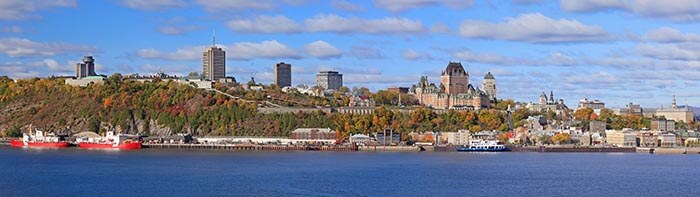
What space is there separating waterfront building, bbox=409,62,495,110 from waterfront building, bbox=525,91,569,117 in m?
6.20

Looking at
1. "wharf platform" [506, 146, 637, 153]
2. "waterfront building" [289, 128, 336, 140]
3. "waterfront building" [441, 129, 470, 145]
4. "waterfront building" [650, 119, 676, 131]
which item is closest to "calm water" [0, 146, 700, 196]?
"wharf platform" [506, 146, 637, 153]

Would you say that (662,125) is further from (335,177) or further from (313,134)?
(335,177)

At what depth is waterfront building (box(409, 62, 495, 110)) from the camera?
444 ft

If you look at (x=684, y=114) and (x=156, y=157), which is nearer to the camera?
(x=156, y=157)

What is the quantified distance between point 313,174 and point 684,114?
100.0 m

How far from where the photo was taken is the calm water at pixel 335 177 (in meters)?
45.2

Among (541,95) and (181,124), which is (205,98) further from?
(541,95)

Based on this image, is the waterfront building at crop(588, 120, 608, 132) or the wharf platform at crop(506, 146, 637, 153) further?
the waterfront building at crop(588, 120, 608, 132)

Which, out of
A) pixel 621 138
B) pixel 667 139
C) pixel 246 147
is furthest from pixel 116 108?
pixel 667 139

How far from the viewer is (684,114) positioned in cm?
14488

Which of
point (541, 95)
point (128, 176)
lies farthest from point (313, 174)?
point (541, 95)

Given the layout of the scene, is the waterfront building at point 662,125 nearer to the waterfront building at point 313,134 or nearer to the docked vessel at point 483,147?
the docked vessel at point 483,147

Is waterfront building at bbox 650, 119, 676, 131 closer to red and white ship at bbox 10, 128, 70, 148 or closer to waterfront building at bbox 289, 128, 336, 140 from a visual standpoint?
waterfront building at bbox 289, 128, 336, 140

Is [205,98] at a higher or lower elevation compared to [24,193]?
higher
